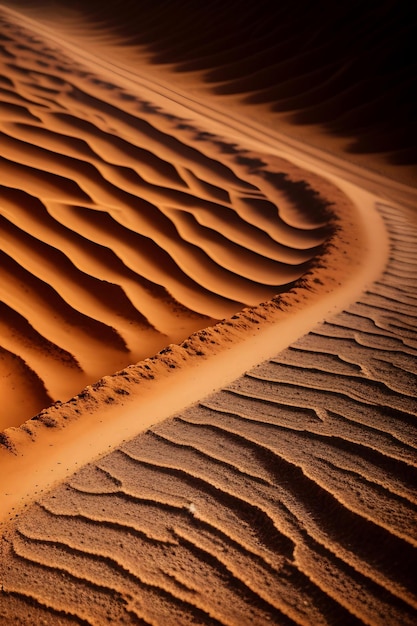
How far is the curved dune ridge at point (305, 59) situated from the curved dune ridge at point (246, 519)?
14.2 ft

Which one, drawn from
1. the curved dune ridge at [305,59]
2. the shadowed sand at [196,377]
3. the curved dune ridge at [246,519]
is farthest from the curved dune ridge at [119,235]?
the curved dune ridge at [305,59]

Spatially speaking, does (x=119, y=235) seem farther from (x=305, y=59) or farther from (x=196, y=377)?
(x=305, y=59)

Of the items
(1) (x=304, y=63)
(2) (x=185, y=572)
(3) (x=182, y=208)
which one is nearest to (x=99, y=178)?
(3) (x=182, y=208)

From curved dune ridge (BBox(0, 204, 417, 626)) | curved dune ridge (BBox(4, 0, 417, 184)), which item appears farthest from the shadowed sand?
curved dune ridge (BBox(4, 0, 417, 184))

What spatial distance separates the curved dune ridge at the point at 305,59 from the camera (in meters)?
6.57

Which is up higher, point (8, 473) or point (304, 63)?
point (304, 63)

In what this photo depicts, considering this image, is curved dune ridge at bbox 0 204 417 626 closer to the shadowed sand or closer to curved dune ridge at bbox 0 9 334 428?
the shadowed sand

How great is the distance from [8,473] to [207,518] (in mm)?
858

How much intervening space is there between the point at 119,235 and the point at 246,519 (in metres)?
2.54

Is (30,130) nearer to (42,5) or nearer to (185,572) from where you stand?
(185,572)

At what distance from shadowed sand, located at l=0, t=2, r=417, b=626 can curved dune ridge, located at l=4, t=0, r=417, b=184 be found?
120 cm

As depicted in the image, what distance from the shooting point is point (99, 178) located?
443 centimetres

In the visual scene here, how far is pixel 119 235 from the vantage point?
385 cm

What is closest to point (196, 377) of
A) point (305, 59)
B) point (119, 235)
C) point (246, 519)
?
point (246, 519)
